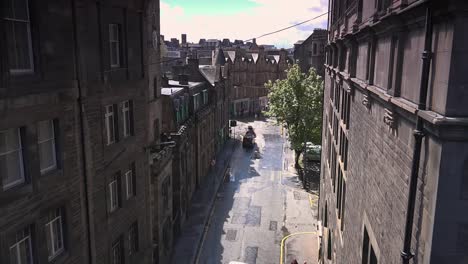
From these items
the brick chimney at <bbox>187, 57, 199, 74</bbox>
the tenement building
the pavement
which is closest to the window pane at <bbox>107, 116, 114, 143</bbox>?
the tenement building

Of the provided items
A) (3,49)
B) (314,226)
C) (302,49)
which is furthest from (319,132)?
(302,49)

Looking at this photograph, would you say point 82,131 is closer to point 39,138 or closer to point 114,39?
point 39,138

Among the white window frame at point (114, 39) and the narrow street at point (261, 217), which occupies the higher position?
the white window frame at point (114, 39)

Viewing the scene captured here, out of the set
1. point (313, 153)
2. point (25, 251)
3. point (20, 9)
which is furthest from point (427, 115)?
point (313, 153)

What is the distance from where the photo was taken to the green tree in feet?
143

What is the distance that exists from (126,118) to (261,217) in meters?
20.2

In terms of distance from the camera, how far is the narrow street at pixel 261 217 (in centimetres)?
2850

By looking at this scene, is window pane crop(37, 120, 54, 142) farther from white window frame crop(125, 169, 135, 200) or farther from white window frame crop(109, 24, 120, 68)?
white window frame crop(125, 169, 135, 200)

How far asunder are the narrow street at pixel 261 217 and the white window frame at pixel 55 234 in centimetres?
1600

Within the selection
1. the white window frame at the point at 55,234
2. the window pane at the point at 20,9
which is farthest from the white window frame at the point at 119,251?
the window pane at the point at 20,9

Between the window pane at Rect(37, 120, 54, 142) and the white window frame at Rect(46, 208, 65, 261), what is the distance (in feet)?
8.05

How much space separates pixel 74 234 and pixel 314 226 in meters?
23.4

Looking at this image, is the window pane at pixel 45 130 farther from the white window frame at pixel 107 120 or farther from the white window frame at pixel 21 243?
the white window frame at pixel 107 120

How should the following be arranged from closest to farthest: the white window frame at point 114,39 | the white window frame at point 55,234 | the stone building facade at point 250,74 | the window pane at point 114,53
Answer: the white window frame at point 55,234 → the white window frame at point 114,39 → the window pane at point 114,53 → the stone building facade at point 250,74
